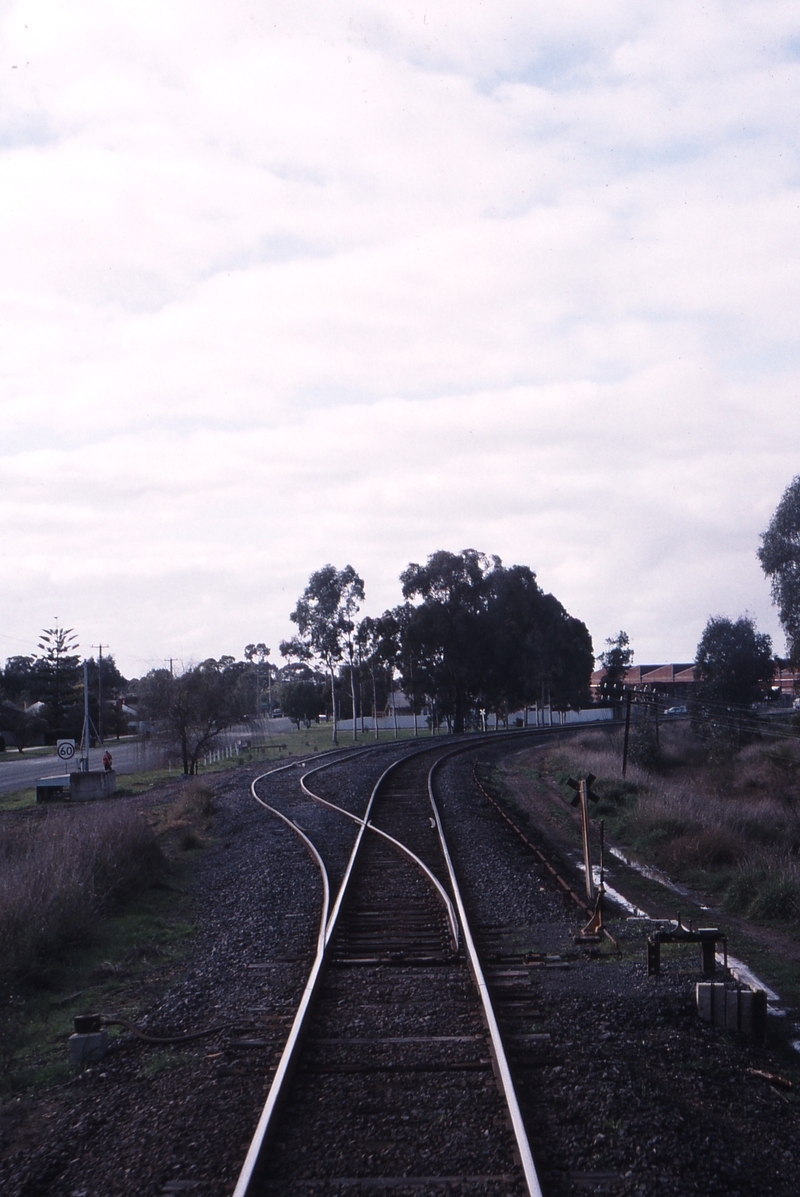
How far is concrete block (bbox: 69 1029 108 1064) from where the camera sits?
687 centimetres

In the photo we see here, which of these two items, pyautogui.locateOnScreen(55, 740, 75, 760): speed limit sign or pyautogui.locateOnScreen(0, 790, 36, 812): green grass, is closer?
pyautogui.locateOnScreen(0, 790, 36, 812): green grass

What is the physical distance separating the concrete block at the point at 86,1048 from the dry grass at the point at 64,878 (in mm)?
2664

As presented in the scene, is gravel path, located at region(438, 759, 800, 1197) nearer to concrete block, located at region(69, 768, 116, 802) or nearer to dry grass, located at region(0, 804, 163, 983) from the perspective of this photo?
dry grass, located at region(0, 804, 163, 983)

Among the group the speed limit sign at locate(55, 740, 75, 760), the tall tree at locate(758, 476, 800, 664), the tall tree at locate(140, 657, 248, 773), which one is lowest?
the speed limit sign at locate(55, 740, 75, 760)

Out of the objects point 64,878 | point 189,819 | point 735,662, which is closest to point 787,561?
point 735,662

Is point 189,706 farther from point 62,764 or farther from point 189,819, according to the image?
point 62,764

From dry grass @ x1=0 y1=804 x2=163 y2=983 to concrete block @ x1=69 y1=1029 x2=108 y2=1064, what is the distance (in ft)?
8.74

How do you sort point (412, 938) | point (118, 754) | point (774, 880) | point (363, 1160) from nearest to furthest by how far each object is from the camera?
point (363, 1160) → point (412, 938) → point (774, 880) → point (118, 754)

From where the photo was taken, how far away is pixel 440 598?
7200cm

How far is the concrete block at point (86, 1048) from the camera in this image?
22.5 ft

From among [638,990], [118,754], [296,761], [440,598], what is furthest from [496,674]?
[638,990]

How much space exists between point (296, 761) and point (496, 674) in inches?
1409

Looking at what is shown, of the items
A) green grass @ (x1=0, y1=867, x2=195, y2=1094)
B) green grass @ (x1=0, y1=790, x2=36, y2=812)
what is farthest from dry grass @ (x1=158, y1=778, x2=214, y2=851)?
green grass @ (x1=0, y1=790, x2=36, y2=812)

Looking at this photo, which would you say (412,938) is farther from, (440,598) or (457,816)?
(440,598)
